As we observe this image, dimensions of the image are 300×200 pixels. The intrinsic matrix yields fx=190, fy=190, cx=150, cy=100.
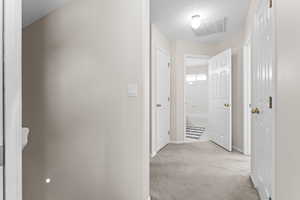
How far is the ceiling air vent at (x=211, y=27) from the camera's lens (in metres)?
3.58

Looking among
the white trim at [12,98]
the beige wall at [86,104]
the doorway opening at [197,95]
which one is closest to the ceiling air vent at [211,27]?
the beige wall at [86,104]

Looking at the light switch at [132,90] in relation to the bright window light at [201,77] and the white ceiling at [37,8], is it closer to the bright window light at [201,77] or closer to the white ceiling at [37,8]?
the white ceiling at [37,8]

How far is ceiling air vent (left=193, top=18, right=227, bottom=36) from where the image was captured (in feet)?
11.8

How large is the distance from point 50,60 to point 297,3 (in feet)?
7.14

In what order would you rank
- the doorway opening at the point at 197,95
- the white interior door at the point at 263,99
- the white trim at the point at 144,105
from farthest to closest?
1. the doorway opening at the point at 197,95
2. the white trim at the point at 144,105
3. the white interior door at the point at 263,99

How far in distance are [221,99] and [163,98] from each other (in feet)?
4.18

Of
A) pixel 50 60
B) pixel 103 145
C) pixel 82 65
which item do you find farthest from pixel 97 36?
pixel 103 145

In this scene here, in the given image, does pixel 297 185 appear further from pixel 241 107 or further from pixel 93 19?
pixel 241 107

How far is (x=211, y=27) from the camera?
3.81 metres

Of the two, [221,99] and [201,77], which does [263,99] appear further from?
[201,77]

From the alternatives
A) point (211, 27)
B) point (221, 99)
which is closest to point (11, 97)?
point (211, 27)

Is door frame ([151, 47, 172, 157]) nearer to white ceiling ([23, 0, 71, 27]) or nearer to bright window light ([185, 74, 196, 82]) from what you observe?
white ceiling ([23, 0, 71, 27])

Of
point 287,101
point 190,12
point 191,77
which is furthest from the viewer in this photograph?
point 191,77

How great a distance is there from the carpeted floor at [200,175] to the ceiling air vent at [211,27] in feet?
8.17
